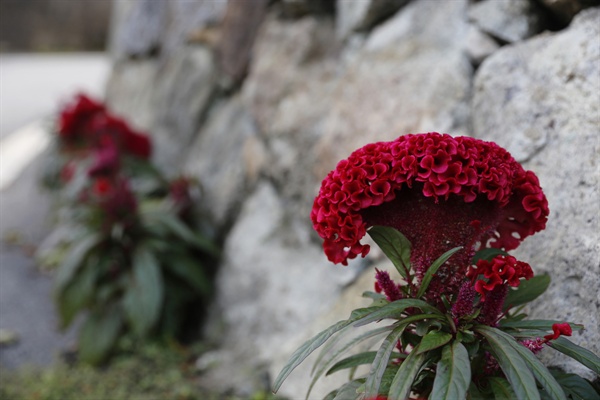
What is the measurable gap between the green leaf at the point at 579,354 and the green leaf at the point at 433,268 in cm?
31

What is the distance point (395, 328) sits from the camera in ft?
4.66

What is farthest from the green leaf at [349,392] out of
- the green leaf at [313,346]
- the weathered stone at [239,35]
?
the weathered stone at [239,35]

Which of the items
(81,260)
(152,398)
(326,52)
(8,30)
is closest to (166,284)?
(81,260)

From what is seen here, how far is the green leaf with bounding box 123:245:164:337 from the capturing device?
3.15 metres

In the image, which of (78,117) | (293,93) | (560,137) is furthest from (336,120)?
(78,117)

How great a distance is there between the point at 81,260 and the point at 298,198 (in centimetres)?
123

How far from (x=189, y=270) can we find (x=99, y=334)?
0.59 meters

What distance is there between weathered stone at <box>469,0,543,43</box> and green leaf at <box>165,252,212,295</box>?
2.02 meters

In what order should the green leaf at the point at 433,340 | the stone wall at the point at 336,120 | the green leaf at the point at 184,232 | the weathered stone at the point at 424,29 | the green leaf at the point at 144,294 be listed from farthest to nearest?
the green leaf at the point at 184,232
the green leaf at the point at 144,294
the weathered stone at the point at 424,29
the stone wall at the point at 336,120
the green leaf at the point at 433,340

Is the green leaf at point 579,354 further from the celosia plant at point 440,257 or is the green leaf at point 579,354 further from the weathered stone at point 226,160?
the weathered stone at point 226,160

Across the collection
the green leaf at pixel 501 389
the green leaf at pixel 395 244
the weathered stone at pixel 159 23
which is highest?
the weathered stone at pixel 159 23

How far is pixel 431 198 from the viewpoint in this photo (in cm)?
146

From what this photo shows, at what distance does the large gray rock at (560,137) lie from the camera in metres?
1.65

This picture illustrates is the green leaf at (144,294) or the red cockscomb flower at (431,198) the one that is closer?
the red cockscomb flower at (431,198)
